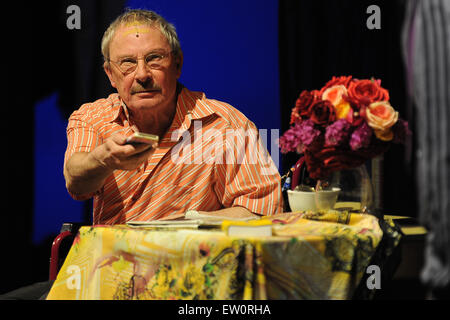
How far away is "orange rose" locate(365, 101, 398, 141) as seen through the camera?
135 centimetres

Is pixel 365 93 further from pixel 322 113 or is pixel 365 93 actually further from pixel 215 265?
pixel 215 265

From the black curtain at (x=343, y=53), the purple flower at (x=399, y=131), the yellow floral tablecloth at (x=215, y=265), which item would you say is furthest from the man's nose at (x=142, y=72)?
the black curtain at (x=343, y=53)

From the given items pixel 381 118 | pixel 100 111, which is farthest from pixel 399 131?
pixel 100 111

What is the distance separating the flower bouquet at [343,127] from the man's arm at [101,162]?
1.61 feet

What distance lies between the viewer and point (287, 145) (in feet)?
4.88

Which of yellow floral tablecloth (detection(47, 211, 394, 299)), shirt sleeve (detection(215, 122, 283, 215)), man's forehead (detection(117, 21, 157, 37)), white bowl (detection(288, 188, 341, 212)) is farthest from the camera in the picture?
man's forehead (detection(117, 21, 157, 37))

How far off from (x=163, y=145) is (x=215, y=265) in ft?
3.36

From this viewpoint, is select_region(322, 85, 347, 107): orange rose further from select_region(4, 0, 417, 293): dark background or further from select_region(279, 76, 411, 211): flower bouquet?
select_region(4, 0, 417, 293): dark background

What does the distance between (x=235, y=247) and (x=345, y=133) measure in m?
0.55

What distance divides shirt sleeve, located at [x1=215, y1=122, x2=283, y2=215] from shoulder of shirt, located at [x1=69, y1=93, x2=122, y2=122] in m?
0.55

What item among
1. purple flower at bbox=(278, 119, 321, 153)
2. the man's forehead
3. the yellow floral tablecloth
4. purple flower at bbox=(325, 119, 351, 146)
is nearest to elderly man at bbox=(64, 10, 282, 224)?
the man's forehead

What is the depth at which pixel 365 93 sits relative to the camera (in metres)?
1.42
